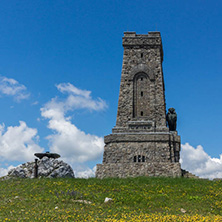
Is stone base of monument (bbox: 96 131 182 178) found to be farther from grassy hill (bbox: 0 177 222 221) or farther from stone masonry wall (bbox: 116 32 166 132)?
grassy hill (bbox: 0 177 222 221)

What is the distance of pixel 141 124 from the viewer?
34.9 metres

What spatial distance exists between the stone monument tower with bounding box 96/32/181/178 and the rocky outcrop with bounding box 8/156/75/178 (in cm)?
387

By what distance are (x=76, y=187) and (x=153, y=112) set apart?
16890mm

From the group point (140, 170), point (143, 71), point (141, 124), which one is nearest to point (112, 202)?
point (140, 170)

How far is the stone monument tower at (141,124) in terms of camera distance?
97.6 feet

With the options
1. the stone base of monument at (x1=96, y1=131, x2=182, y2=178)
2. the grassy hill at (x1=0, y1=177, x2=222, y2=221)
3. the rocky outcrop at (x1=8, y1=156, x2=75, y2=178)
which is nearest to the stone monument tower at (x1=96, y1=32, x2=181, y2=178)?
the stone base of monument at (x1=96, y1=131, x2=182, y2=178)

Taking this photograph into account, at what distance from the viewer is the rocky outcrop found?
88.9 feet

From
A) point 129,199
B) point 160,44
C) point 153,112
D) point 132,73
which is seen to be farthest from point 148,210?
point 160,44

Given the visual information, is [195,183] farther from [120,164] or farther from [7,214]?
[7,214]

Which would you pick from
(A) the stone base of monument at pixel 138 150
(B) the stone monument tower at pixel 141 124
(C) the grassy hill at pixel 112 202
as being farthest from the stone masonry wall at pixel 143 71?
(C) the grassy hill at pixel 112 202

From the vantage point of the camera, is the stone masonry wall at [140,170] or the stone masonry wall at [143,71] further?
the stone masonry wall at [143,71]

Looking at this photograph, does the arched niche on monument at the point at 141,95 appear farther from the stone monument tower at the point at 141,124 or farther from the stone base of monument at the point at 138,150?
the stone base of monument at the point at 138,150

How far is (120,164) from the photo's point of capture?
98.2 ft

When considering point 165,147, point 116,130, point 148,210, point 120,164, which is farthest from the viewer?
point 116,130
